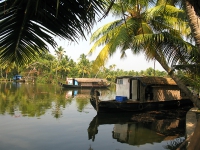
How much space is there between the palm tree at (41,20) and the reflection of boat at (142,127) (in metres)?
6.08

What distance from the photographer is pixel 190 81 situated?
5395 mm

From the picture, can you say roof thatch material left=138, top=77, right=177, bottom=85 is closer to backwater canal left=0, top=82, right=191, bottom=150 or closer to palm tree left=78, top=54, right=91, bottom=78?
backwater canal left=0, top=82, right=191, bottom=150

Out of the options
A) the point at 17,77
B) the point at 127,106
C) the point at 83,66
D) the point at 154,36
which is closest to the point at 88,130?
the point at 127,106

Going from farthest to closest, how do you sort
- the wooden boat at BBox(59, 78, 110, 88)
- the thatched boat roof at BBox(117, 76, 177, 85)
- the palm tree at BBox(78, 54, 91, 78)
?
the palm tree at BBox(78, 54, 91, 78) → the wooden boat at BBox(59, 78, 110, 88) → the thatched boat roof at BBox(117, 76, 177, 85)

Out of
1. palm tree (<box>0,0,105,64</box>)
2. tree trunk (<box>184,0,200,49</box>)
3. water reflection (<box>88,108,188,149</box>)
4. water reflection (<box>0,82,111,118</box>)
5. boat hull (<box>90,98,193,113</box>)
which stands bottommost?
water reflection (<box>88,108,188,149</box>)

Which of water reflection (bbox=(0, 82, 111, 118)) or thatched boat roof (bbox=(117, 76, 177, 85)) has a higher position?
thatched boat roof (bbox=(117, 76, 177, 85))

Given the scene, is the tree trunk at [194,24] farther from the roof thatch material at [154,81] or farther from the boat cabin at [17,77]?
the boat cabin at [17,77]

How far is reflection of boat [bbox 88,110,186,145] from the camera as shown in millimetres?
7277

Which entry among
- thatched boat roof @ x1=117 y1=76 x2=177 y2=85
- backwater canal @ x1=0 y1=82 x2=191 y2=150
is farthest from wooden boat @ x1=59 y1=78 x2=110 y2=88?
backwater canal @ x1=0 y1=82 x2=191 y2=150

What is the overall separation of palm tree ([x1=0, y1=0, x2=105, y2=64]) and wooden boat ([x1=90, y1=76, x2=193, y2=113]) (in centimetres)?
903

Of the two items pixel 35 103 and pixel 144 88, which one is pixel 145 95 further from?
pixel 35 103

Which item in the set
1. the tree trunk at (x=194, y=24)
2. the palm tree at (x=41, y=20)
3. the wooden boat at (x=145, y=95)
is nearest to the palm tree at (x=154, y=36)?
the tree trunk at (x=194, y=24)

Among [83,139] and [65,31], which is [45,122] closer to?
[83,139]

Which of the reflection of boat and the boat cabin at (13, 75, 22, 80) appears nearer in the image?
the reflection of boat
